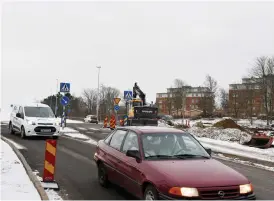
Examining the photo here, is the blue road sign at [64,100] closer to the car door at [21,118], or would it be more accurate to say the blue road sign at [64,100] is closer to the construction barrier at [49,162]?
the car door at [21,118]

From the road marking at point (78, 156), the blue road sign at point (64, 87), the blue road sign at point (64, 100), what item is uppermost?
the blue road sign at point (64, 87)

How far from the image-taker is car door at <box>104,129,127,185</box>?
273 inches

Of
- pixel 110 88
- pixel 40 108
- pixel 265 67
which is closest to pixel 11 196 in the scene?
pixel 40 108

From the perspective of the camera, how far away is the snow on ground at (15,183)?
6.26m

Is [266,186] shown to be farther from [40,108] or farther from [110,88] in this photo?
[110,88]

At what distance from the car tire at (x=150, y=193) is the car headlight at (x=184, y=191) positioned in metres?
0.32

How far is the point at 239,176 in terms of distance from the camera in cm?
550

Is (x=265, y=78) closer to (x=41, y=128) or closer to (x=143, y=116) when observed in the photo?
(x=143, y=116)

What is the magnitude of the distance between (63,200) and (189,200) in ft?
8.87

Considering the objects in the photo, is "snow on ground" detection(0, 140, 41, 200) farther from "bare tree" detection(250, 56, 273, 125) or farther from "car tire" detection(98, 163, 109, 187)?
"bare tree" detection(250, 56, 273, 125)

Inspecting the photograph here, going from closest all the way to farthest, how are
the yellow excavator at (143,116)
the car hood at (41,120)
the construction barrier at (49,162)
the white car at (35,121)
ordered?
the construction barrier at (49,162)
the white car at (35,121)
the car hood at (41,120)
the yellow excavator at (143,116)

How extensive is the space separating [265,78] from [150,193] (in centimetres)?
6008

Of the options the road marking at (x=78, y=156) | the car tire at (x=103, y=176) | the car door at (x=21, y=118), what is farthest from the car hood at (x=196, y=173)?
the car door at (x=21, y=118)

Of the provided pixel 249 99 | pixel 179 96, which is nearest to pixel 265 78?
pixel 249 99
